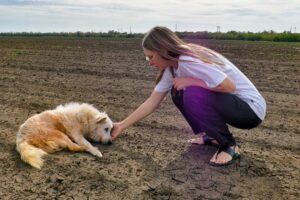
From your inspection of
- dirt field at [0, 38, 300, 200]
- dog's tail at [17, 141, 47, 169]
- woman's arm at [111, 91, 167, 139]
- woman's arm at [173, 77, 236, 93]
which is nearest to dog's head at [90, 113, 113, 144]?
dirt field at [0, 38, 300, 200]

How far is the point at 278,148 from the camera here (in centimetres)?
605

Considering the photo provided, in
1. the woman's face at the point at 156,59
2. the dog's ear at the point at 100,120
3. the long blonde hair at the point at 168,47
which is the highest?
the long blonde hair at the point at 168,47

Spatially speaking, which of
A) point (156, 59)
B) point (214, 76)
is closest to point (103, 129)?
point (156, 59)

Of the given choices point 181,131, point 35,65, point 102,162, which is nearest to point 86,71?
point 35,65

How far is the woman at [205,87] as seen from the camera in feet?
16.2

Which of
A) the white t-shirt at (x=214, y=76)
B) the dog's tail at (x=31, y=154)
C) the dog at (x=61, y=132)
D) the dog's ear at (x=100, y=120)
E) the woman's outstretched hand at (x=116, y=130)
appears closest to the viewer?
the white t-shirt at (x=214, y=76)

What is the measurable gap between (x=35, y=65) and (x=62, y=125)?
417 inches

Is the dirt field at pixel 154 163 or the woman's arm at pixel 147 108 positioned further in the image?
the woman's arm at pixel 147 108

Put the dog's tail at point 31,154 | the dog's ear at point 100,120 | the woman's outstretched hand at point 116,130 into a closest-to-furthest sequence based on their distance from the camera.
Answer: the dog's tail at point 31,154 → the woman's outstretched hand at point 116,130 → the dog's ear at point 100,120

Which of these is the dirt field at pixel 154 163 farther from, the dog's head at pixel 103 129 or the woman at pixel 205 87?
the woman at pixel 205 87

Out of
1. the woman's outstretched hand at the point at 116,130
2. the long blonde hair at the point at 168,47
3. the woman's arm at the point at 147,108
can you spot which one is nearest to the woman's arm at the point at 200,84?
the long blonde hair at the point at 168,47

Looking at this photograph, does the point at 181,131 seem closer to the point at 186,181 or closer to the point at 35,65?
the point at 186,181

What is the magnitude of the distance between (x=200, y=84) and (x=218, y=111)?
0.46 m

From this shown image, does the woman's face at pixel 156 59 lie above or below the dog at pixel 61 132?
above
